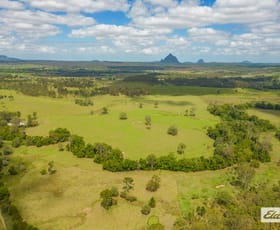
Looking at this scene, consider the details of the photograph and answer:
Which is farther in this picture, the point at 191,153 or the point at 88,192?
the point at 191,153

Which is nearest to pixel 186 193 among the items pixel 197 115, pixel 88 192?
pixel 88 192

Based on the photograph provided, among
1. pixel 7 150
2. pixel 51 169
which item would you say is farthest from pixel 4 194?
pixel 7 150

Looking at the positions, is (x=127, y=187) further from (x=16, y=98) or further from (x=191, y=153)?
(x=16, y=98)

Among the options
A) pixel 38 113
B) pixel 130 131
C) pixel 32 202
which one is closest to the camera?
pixel 32 202

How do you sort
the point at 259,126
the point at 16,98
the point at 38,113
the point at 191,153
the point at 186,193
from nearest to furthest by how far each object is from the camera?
the point at 186,193
the point at 191,153
the point at 259,126
the point at 38,113
the point at 16,98

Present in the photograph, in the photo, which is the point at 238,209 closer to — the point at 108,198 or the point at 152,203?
the point at 152,203

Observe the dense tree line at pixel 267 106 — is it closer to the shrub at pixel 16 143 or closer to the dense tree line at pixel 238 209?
the dense tree line at pixel 238 209

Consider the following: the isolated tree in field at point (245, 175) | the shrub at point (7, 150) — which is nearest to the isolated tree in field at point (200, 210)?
the isolated tree in field at point (245, 175)

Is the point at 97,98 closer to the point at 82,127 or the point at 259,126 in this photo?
the point at 82,127
